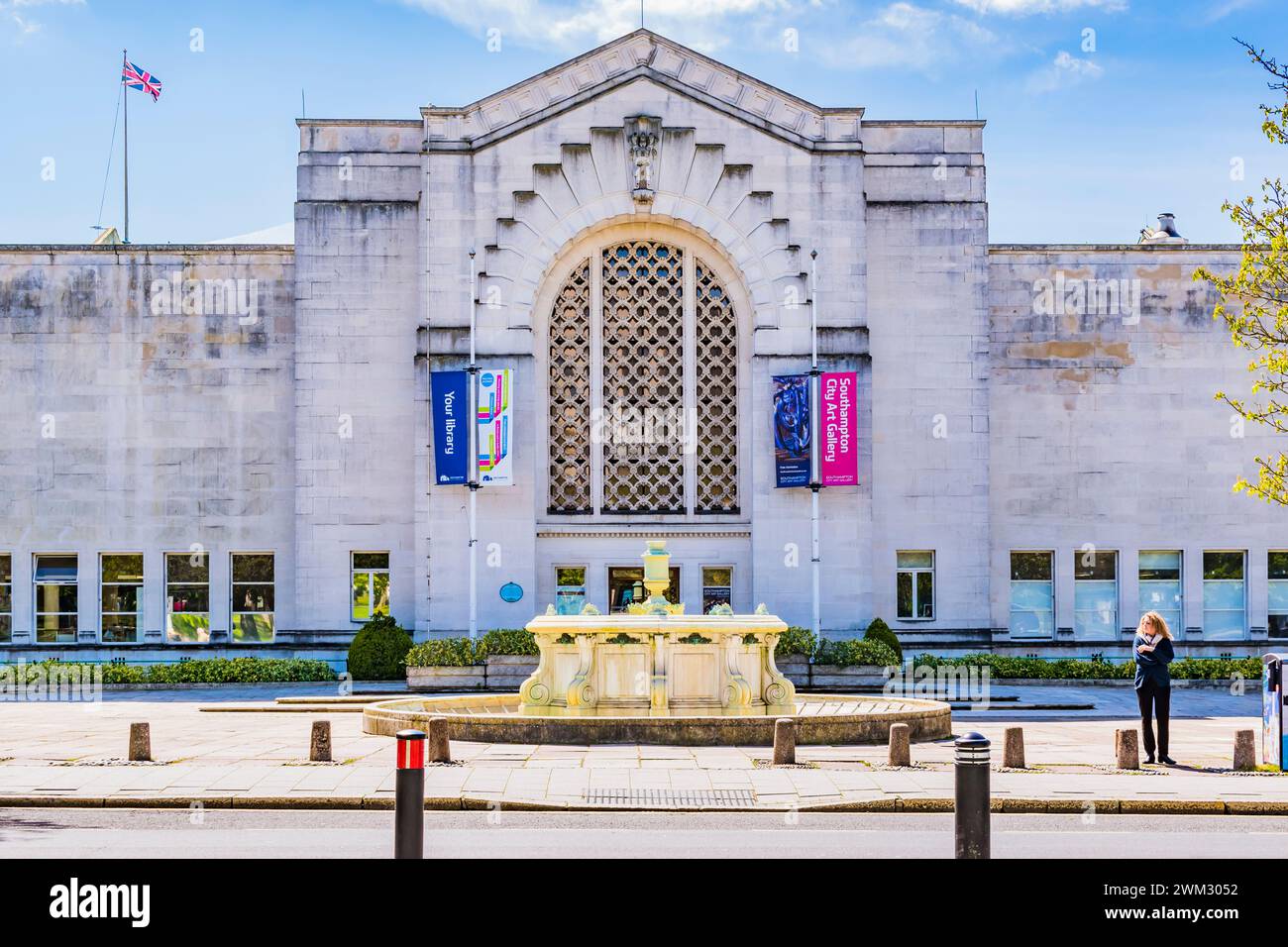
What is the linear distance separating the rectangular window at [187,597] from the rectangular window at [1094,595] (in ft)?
75.9

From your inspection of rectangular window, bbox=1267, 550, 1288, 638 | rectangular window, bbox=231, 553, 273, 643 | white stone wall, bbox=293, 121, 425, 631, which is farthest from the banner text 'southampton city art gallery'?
rectangular window, bbox=231, 553, 273, 643

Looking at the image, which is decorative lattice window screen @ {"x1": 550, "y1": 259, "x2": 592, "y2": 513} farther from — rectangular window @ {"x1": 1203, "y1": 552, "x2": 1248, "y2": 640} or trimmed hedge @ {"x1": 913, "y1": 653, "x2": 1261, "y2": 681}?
rectangular window @ {"x1": 1203, "y1": 552, "x2": 1248, "y2": 640}

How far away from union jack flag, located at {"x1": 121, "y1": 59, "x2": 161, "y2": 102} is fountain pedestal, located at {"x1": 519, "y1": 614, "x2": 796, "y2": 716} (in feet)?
94.2

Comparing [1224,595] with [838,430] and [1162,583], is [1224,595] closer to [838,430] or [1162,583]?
[1162,583]

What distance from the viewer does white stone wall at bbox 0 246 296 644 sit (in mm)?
39438

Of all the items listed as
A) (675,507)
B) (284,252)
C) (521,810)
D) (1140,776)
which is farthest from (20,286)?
(1140,776)

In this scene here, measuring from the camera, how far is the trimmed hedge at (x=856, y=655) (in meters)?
33.0

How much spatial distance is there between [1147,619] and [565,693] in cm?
834

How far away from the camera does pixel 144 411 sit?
39688 mm

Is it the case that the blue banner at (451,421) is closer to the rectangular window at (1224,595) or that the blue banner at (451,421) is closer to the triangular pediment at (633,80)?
the triangular pediment at (633,80)

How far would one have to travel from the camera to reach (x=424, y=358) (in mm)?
37438

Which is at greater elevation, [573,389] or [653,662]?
[573,389]

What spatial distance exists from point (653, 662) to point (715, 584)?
51.9 feet

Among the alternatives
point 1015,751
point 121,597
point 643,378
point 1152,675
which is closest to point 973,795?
point 1015,751
